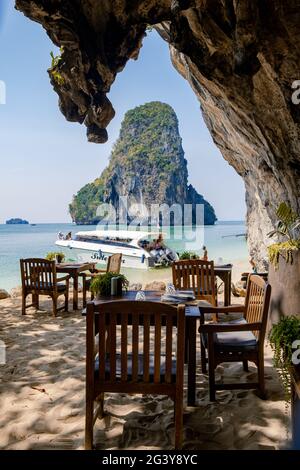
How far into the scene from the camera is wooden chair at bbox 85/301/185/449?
6.70ft

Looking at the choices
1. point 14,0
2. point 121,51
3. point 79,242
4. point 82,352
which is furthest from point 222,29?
point 79,242

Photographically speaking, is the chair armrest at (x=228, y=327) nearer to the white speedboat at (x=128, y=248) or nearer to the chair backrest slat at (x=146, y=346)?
the chair backrest slat at (x=146, y=346)

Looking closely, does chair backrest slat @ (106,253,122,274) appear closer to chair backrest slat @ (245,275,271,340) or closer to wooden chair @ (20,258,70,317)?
wooden chair @ (20,258,70,317)

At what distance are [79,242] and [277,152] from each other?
2326cm

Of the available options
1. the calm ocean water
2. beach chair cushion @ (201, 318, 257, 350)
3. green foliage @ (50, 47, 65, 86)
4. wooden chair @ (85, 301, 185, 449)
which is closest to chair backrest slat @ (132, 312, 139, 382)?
wooden chair @ (85, 301, 185, 449)

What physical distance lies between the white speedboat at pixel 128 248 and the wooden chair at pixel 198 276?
447 inches

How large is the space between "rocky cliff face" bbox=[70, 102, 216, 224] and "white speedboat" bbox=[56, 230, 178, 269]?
1584 inches

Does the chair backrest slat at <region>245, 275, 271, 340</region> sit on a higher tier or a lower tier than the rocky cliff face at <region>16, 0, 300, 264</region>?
lower

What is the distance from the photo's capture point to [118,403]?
282cm

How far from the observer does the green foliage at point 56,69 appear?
23.8 feet

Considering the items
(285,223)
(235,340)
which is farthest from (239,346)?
(285,223)

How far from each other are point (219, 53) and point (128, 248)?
56.4ft

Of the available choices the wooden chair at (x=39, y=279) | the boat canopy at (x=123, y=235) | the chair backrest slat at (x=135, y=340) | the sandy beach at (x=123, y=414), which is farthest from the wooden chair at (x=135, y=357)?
the boat canopy at (x=123, y=235)
